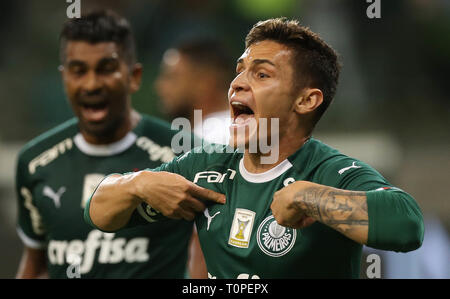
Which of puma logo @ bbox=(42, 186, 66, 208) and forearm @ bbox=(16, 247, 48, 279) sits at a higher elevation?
puma logo @ bbox=(42, 186, 66, 208)

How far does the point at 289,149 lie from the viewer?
10.0 ft

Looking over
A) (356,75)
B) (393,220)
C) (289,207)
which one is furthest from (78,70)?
(356,75)

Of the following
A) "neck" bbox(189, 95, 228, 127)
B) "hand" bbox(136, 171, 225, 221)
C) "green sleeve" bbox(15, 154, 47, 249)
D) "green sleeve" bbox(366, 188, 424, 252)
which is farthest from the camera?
"neck" bbox(189, 95, 228, 127)

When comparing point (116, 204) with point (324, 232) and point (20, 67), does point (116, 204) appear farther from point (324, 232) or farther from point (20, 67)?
point (20, 67)

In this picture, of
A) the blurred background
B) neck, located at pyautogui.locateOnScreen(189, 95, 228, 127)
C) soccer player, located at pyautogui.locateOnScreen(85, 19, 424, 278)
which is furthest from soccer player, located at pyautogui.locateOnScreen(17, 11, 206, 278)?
the blurred background

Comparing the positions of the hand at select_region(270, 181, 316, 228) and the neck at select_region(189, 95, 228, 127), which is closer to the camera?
the hand at select_region(270, 181, 316, 228)

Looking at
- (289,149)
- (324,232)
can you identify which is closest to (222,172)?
(289,149)

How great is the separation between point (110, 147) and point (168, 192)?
4.58 ft

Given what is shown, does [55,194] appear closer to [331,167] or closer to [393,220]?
[331,167]

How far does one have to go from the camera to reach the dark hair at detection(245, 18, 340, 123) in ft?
9.83

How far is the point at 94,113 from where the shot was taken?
4086 millimetres

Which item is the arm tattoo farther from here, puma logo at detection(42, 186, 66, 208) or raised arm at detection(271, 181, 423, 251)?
puma logo at detection(42, 186, 66, 208)

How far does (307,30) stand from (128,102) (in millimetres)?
1494

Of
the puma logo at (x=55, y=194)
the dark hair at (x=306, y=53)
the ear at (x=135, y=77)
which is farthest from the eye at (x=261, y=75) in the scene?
the puma logo at (x=55, y=194)
